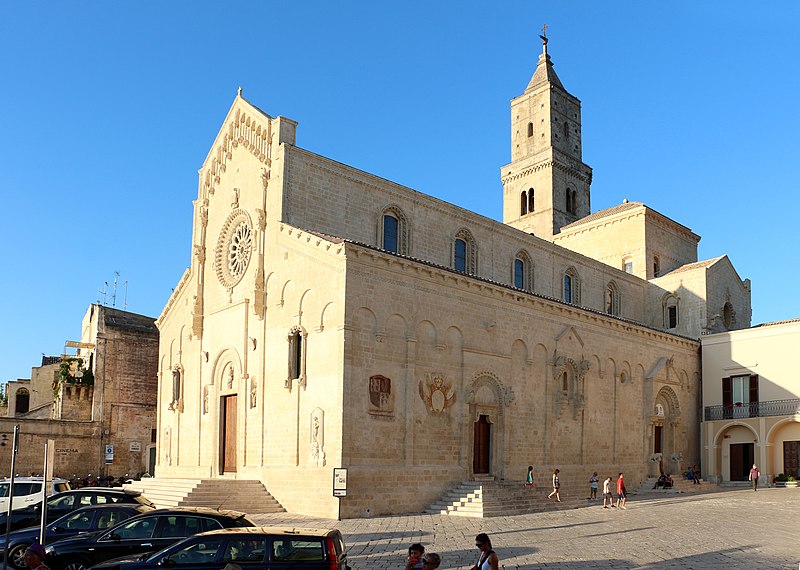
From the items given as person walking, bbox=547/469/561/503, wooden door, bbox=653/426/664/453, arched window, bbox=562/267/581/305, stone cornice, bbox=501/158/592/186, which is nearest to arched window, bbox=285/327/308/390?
person walking, bbox=547/469/561/503

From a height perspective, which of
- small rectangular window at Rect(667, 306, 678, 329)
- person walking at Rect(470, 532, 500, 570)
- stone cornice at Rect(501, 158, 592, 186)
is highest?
stone cornice at Rect(501, 158, 592, 186)

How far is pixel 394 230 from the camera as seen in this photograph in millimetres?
33562

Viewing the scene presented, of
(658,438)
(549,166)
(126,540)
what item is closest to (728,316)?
(658,438)

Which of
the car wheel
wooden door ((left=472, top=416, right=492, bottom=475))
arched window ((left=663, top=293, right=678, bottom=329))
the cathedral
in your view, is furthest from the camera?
arched window ((left=663, top=293, right=678, bottom=329))

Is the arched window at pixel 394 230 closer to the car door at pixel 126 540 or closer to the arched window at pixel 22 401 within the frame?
the car door at pixel 126 540

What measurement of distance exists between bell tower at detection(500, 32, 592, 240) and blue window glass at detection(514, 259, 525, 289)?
46.4ft

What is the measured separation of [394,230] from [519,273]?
8.56 metres

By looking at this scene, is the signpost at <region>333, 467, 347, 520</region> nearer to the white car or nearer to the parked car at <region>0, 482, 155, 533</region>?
the parked car at <region>0, 482, 155, 533</region>

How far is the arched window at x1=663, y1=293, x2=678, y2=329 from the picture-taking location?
45.8 m

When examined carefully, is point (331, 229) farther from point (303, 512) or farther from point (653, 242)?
point (653, 242)

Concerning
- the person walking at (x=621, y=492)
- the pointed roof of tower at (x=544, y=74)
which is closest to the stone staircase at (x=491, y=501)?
the person walking at (x=621, y=492)

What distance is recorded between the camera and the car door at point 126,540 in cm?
1437

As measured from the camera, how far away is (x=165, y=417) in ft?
118

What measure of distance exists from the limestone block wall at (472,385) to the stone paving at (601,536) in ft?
8.16
